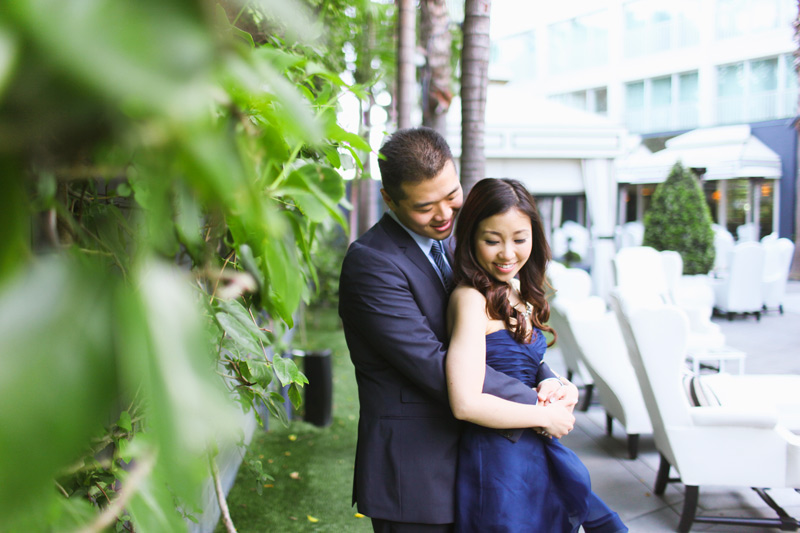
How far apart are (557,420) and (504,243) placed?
60 centimetres

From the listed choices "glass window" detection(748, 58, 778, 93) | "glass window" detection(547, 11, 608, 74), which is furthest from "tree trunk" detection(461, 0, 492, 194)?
"glass window" detection(547, 11, 608, 74)

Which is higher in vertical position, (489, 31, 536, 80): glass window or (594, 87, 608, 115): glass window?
(489, 31, 536, 80): glass window

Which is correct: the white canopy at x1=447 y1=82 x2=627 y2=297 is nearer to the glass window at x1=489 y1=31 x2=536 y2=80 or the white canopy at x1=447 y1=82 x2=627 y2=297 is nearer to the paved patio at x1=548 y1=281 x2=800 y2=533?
the paved patio at x1=548 y1=281 x2=800 y2=533

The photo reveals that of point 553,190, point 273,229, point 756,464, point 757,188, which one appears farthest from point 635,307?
point 757,188

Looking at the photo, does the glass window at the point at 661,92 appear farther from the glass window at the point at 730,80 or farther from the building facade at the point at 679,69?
the glass window at the point at 730,80

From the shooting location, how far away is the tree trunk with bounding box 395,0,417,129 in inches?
232

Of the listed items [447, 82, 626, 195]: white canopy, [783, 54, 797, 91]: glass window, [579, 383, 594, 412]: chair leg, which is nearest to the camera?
[579, 383, 594, 412]: chair leg

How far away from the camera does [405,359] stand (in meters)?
1.83

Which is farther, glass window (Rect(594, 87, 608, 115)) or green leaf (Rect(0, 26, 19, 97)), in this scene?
glass window (Rect(594, 87, 608, 115))

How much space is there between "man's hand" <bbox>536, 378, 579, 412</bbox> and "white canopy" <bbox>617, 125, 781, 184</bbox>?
17.1 m

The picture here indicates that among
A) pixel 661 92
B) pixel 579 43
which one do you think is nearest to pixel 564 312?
pixel 661 92

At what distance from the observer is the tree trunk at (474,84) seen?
3.96m

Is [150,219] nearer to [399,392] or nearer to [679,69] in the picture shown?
[399,392]

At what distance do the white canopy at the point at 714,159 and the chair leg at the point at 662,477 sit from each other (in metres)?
15.1
